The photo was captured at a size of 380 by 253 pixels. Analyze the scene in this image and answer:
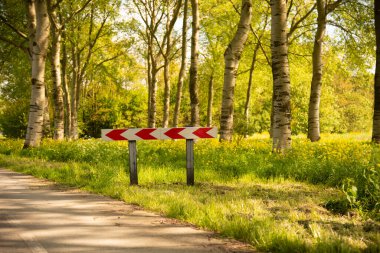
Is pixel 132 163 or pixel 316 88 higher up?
pixel 316 88

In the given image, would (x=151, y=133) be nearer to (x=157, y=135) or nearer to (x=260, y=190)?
(x=157, y=135)

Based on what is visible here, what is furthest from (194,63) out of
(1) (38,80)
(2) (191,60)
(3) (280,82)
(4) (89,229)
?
(4) (89,229)

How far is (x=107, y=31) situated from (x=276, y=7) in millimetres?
22465

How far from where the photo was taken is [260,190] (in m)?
7.93

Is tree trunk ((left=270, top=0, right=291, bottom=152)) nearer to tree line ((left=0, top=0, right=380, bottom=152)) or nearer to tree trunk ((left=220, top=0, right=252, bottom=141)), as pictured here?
tree line ((left=0, top=0, right=380, bottom=152))

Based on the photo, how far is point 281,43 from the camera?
39.7ft

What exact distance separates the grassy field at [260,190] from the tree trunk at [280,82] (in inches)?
27.3

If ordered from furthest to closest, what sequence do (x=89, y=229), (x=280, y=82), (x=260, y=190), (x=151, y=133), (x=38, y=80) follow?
1. (x=38, y=80)
2. (x=280, y=82)
3. (x=151, y=133)
4. (x=260, y=190)
5. (x=89, y=229)

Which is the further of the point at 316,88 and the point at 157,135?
the point at 316,88

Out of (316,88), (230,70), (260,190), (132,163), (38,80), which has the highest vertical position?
(230,70)

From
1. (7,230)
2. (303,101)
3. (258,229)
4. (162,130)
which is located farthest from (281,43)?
(303,101)

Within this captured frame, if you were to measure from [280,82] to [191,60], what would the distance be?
26.2 ft

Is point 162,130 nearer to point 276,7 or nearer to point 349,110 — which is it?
point 276,7

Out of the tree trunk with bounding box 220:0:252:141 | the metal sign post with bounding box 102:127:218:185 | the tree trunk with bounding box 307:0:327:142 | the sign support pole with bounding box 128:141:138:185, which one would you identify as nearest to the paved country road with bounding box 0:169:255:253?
the sign support pole with bounding box 128:141:138:185
